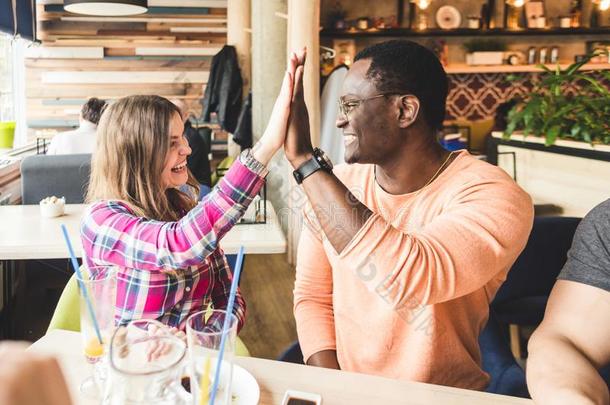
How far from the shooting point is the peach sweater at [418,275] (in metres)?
1.17

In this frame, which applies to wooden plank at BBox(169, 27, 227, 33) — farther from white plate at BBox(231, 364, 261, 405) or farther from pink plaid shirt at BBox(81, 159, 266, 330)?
white plate at BBox(231, 364, 261, 405)

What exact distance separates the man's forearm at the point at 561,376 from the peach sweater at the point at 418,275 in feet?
0.62

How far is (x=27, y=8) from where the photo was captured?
6.13 m

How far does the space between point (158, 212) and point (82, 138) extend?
10.9ft

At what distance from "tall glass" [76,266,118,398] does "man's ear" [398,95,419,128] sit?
30.8 inches

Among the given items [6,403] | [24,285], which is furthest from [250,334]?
[6,403]

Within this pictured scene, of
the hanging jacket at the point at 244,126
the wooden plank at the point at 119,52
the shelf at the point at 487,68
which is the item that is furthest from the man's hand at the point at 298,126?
the wooden plank at the point at 119,52

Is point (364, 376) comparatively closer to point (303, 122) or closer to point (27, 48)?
point (303, 122)

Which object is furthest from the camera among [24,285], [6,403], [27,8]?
[27,8]

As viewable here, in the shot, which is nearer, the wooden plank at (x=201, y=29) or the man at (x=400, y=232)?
the man at (x=400, y=232)

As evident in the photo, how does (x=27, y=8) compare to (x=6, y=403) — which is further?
(x=27, y=8)

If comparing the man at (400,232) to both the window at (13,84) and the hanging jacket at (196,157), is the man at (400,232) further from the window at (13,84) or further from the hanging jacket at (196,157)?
the window at (13,84)

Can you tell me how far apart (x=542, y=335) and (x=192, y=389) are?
2.53ft

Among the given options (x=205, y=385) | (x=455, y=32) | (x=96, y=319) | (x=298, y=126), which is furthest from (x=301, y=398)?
(x=455, y=32)
